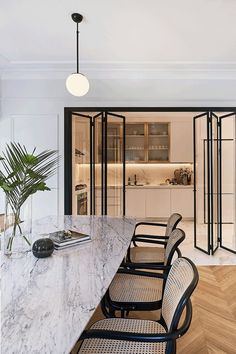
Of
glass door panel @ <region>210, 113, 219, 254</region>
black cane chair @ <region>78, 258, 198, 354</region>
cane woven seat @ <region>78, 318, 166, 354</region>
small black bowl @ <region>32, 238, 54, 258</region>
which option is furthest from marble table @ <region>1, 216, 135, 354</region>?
glass door panel @ <region>210, 113, 219, 254</region>

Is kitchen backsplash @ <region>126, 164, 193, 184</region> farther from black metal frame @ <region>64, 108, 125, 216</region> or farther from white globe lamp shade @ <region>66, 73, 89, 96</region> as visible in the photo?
white globe lamp shade @ <region>66, 73, 89, 96</region>

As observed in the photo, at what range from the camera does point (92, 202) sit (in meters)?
4.47

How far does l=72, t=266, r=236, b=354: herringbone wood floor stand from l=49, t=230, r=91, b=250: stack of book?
91 centimetres

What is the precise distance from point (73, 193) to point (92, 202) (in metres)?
0.35

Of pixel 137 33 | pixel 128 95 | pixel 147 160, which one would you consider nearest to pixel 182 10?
pixel 137 33

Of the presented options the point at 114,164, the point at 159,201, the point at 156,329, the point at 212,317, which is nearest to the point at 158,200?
the point at 159,201

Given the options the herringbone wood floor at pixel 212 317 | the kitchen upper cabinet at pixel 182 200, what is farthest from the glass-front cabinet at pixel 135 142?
the herringbone wood floor at pixel 212 317

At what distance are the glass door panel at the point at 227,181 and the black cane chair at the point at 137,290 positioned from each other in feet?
9.96

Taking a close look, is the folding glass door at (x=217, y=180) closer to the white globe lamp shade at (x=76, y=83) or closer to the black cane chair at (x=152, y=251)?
the black cane chair at (x=152, y=251)

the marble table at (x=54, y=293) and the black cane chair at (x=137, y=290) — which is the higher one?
the marble table at (x=54, y=293)

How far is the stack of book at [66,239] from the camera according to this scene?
6.47 feet

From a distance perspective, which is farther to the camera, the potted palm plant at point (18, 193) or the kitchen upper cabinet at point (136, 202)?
the kitchen upper cabinet at point (136, 202)

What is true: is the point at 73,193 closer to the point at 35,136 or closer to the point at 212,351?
the point at 35,136

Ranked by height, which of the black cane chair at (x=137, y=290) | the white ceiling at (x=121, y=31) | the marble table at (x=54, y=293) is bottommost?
the black cane chair at (x=137, y=290)
